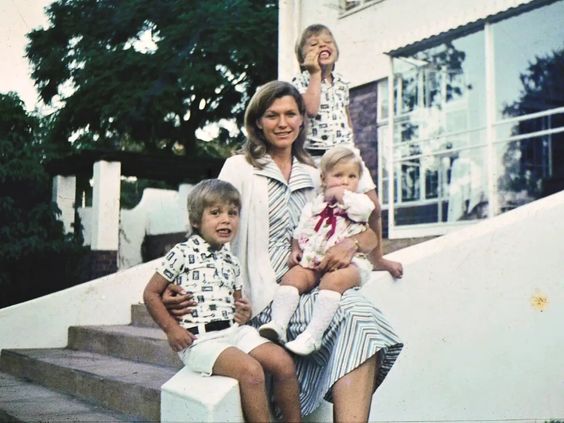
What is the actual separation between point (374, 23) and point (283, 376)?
764cm

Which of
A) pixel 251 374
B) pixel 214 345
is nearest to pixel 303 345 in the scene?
pixel 251 374

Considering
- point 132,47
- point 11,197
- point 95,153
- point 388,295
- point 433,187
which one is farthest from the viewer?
point 132,47

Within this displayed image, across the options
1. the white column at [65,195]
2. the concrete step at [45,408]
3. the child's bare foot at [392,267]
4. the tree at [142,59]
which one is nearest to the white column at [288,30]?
the white column at [65,195]

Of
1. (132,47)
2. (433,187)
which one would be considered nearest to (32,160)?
(433,187)

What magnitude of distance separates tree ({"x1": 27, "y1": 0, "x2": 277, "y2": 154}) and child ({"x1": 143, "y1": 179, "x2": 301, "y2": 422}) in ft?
45.2

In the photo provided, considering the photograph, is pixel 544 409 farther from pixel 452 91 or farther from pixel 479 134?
pixel 452 91

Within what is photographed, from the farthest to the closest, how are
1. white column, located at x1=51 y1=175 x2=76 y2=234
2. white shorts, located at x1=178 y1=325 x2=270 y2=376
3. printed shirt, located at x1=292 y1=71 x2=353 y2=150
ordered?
white column, located at x1=51 y1=175 x2=76 y2=234 → printed shirt, located at x1=292 y1=71 x2=353 y2=150 → white shorts, located at x1=178 y1=325 x2=270 y2=376

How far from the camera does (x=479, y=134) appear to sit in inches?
332

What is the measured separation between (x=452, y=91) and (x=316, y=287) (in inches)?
263

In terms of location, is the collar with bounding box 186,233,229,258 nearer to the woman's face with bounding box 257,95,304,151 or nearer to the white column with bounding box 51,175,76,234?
the woman's face with bounding box 257,95,304,151

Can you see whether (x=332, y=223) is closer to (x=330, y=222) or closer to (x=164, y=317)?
(x=330, y=222)

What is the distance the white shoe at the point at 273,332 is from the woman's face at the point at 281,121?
2.76 feet

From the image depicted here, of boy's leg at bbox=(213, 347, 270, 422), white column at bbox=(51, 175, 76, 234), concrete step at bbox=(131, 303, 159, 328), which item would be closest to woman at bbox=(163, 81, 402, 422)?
boy's leg at bbox=(213, 347, 270, 422)

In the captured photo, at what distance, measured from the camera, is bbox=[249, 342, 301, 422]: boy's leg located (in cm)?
261
